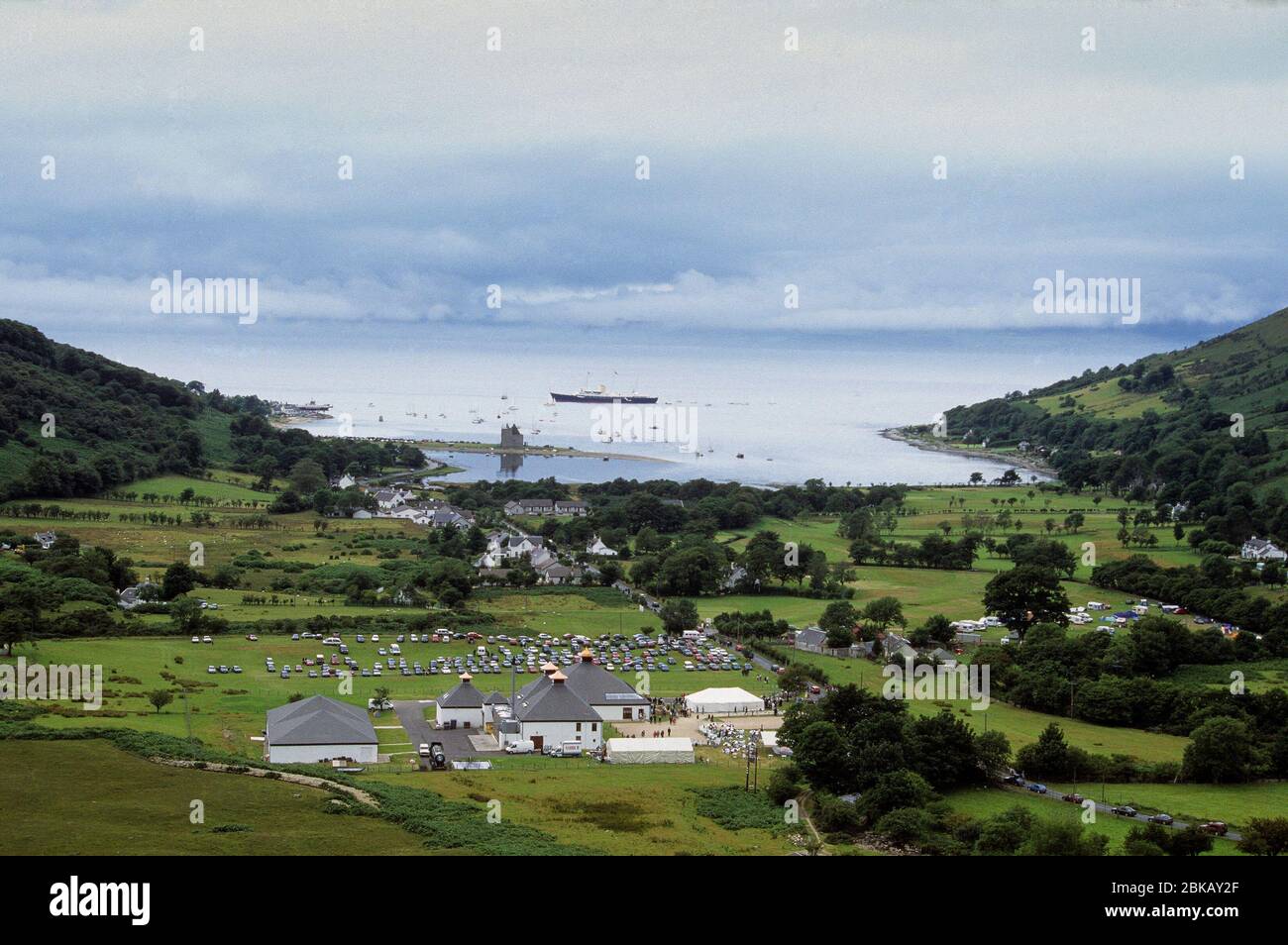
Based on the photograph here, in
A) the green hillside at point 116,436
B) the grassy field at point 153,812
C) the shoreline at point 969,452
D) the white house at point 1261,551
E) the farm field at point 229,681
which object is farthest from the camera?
the shoreline at point 969,452

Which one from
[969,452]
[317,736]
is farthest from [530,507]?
[969,452]

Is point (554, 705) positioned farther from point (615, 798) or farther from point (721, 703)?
point (615, 798)

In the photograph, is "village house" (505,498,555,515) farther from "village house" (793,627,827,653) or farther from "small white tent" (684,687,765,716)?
"small white tent" (684,687,765,716)

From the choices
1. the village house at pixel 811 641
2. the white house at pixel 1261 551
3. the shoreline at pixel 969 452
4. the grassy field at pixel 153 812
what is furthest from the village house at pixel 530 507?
the grassy field at pixel 153 812

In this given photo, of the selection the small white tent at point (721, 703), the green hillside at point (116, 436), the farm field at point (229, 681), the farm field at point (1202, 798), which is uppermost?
the green hillside at point (116, 436)

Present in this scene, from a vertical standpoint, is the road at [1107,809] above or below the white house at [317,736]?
below

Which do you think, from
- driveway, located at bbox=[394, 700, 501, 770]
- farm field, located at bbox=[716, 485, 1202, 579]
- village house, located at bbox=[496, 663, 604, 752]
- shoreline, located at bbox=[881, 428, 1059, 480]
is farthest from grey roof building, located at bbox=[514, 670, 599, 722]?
shoreline, located at bbox=[881, 428, 1059, 480]

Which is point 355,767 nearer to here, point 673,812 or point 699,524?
point 673,812

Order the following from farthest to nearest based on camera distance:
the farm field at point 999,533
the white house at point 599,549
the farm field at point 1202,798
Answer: the white house at point 599,549 < the farm field at point 999,533 < the farm field at point 1202,798

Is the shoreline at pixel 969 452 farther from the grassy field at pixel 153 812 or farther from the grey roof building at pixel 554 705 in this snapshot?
the grassy field at pixel 153 812
